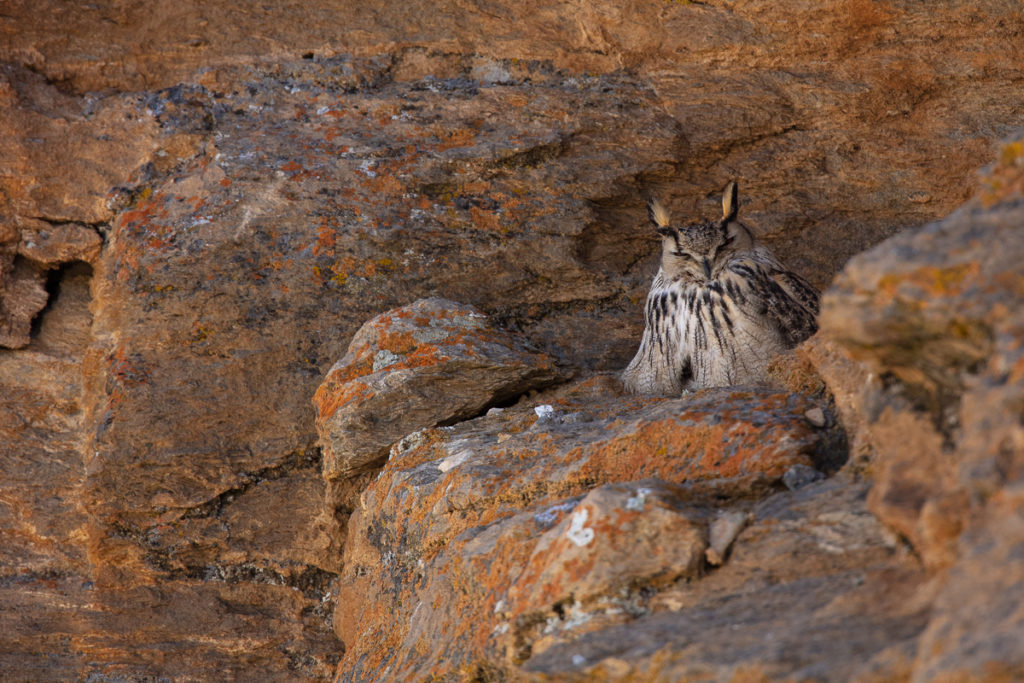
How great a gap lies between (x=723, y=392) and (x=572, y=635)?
1.07 m

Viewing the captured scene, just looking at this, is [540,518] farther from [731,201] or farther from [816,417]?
[731,201]

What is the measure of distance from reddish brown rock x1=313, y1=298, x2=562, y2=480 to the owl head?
754 millimetres

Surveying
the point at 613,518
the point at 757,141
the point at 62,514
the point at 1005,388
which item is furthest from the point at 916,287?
the point at 62,514

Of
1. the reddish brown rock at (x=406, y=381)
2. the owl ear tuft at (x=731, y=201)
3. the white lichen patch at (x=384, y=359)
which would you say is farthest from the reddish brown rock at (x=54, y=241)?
the owl ear tuft at (x=731, y=201)

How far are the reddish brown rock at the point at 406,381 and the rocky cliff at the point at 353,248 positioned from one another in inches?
0.5

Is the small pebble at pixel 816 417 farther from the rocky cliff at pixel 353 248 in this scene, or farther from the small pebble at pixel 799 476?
the rocky cliff at pixel 353 248

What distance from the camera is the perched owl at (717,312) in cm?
388

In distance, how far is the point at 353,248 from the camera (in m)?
4.33

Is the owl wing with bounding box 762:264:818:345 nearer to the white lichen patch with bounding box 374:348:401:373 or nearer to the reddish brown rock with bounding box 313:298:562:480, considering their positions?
the reddish brown rock with bounding box 313:298:562:480

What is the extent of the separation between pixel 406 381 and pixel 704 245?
1.39 meters

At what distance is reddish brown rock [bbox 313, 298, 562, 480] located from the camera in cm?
382

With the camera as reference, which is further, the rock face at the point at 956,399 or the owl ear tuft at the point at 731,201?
the owl ear tuft at the point at 731,201

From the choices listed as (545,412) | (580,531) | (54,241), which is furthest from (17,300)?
(580,531)

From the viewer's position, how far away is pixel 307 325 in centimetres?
428
